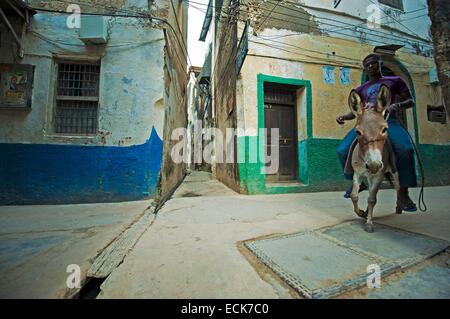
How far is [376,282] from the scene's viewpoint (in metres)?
1.28

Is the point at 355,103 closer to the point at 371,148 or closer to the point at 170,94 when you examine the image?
the point at 371,148

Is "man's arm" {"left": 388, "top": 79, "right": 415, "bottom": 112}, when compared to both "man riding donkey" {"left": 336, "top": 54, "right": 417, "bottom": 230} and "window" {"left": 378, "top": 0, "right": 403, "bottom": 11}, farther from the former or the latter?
"window" {"left": 378, "top": 0, "right": 403, "bottom": 11}

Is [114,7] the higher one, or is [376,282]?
[114,7]

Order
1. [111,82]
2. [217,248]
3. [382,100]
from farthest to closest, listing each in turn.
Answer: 1. [111,82]
2. [382,100]
3. [217,248]

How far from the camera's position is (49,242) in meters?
1.95

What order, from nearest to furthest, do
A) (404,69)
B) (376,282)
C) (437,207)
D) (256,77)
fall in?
(376,282) → (437,207) → (256,77) → (404,69)

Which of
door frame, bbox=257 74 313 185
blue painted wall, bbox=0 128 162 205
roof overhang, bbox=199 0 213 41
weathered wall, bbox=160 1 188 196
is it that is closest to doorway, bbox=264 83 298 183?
door frame, bbox=257 74 313 185

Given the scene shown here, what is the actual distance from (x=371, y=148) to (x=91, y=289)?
2758 mm

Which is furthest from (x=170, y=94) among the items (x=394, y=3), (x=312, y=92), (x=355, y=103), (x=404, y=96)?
(x=394, y=3)

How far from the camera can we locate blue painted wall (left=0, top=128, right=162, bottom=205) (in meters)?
3.91

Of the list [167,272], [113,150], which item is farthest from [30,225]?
[167,272]

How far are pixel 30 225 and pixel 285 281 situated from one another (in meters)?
3.13

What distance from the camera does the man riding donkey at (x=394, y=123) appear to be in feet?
7.52

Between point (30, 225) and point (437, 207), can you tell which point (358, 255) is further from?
point (30, 225)
